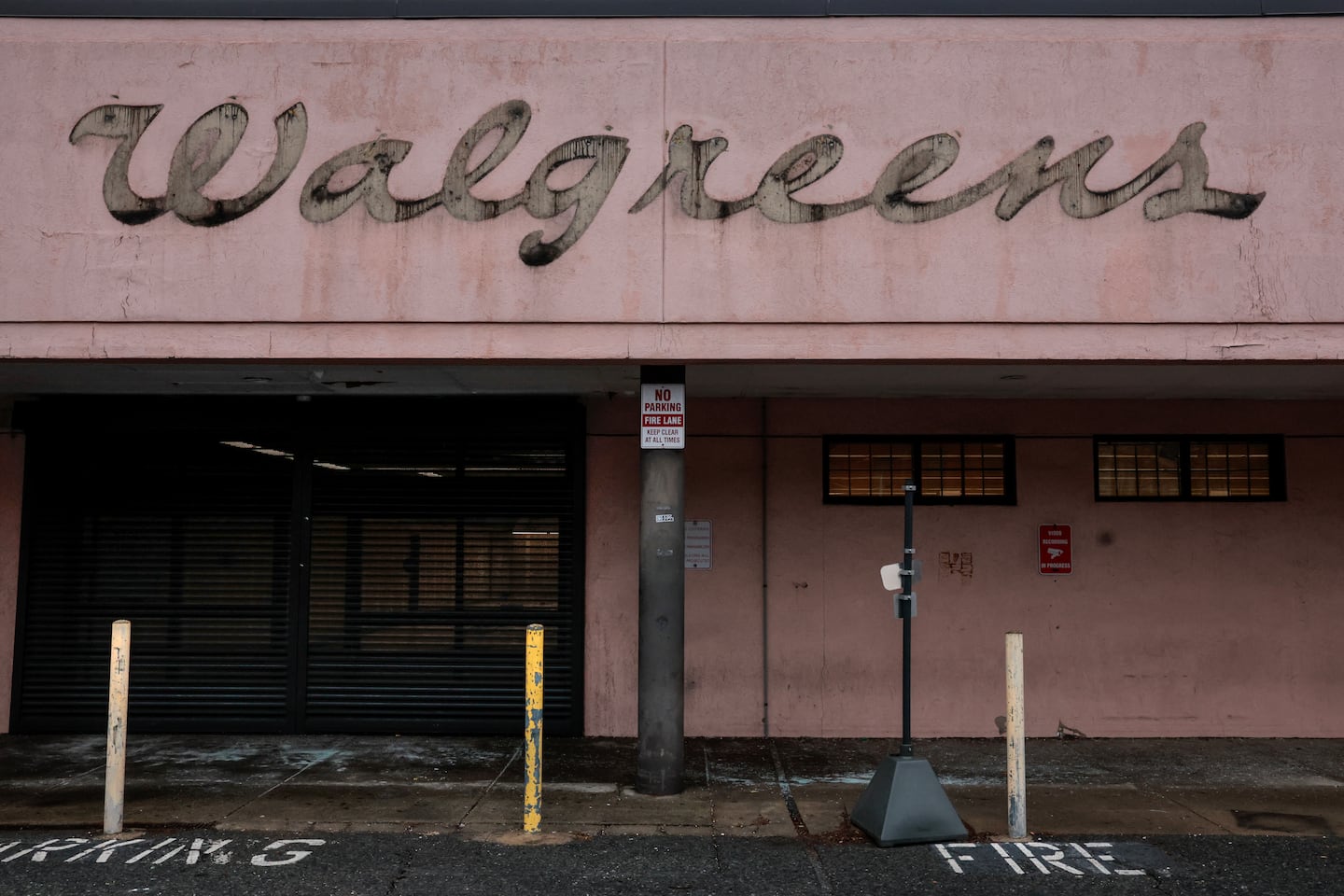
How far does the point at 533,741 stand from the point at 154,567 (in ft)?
17.7

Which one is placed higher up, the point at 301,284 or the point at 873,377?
the point at 301,284

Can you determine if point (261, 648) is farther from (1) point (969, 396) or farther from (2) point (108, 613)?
(1) point (969, 396)

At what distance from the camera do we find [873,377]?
8367mm

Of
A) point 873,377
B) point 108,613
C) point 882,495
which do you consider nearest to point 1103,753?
point 882,495

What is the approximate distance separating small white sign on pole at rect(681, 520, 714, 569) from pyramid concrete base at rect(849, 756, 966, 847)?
11.3 feet

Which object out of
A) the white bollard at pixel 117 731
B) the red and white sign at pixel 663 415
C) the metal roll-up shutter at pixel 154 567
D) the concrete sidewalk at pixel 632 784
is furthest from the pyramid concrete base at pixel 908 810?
the metal roll-up shutter at pixel 154 567

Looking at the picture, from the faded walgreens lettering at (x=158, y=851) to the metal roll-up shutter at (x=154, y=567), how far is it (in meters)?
3.31

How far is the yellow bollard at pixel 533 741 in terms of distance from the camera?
21.3ft

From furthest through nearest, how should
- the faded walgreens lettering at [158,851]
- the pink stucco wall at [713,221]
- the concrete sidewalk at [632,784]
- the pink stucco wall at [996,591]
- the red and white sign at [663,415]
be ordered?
the pink stucco wall at [996,591], the red and white sign at [663,415], the pink stucco wall at [713,221], the concrete sidewalk at [632,784], the faded walgreens lettering at [158,851]

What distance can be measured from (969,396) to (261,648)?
7327mm

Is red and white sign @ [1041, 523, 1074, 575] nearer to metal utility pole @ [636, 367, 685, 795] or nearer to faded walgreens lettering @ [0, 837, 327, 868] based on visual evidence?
metal utility pole @ [636, 367, 685, 795]

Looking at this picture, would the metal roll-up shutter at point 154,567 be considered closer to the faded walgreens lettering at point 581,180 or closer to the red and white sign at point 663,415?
the faded walgreens lettering at point 581,180

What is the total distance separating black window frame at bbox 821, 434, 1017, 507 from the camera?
9.77m

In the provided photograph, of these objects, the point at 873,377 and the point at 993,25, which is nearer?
the point at 993,25
